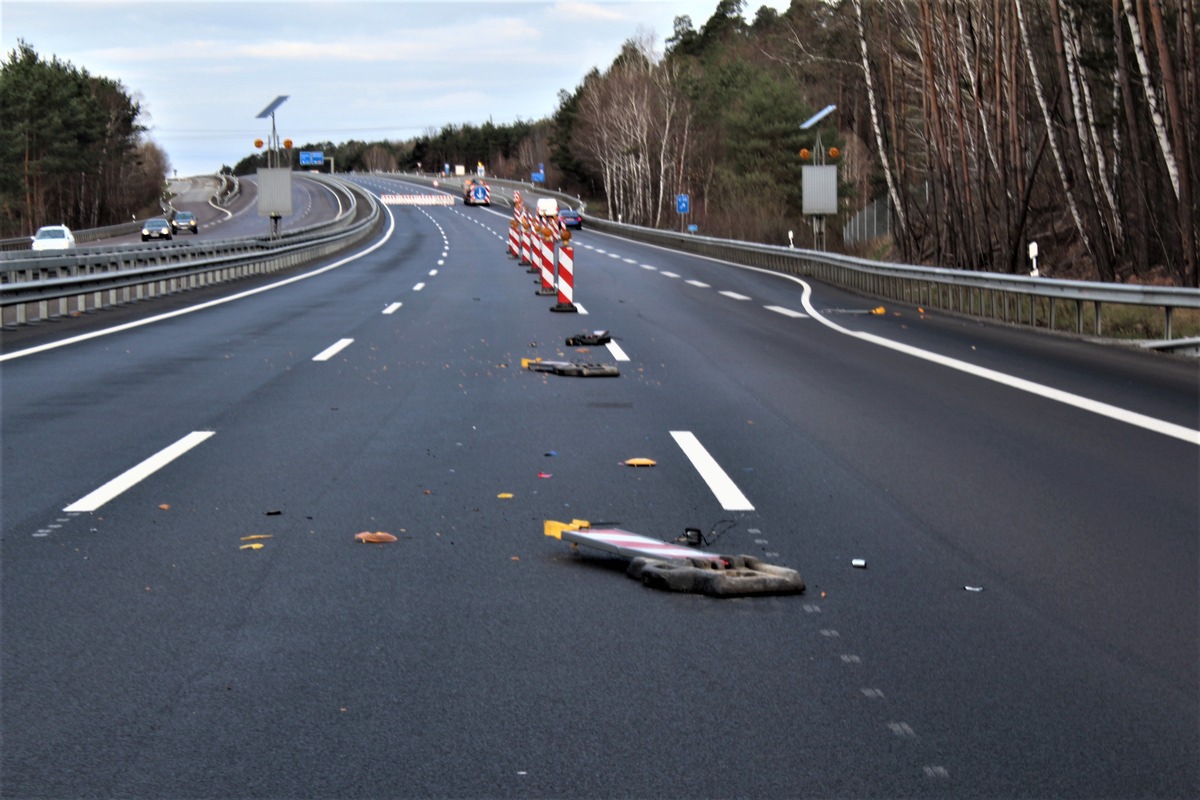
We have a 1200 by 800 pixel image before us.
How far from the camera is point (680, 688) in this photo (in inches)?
183

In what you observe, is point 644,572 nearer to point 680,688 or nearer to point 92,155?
point 680,688

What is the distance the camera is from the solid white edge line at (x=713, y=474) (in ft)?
25.0

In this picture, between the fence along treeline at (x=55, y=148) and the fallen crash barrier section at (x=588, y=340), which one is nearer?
the fallen crash barrier section at (x=588, y=340)

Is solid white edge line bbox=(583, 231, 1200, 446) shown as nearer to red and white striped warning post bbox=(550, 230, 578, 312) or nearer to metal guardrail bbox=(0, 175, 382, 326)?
red and white striped warning post bbox=(550, 230, 578, 312)

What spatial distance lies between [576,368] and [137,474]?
631 cm

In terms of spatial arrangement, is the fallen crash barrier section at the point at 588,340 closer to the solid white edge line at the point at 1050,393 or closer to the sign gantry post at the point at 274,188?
the solid white edge line at the point at 1050,393

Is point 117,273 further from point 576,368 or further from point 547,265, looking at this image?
point 576,368

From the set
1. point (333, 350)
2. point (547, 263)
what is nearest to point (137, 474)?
point (333, 350)

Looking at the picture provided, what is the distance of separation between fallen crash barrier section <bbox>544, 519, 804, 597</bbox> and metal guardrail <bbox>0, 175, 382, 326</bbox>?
48.7 ft

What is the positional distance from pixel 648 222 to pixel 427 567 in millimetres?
101181

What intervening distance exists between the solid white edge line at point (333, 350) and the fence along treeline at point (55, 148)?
8044 centimetres

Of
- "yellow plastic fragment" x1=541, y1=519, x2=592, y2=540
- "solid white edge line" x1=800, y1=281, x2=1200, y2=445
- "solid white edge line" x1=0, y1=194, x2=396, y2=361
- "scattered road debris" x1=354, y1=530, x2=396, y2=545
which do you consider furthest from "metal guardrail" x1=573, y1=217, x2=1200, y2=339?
"solid white edge line" x1=0, y1=194, x2=396, y2=361

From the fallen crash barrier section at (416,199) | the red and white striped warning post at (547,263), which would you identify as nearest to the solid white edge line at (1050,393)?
the red and white striped warning post at (547,263)

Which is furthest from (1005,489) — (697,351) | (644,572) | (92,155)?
(92,155)
